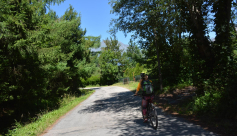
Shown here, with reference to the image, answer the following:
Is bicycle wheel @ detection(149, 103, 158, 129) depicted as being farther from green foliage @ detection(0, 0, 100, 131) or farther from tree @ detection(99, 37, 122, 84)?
tree @ detection(99, 37, 122, 84)

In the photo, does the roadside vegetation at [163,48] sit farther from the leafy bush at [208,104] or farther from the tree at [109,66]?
the tree at [109,66]

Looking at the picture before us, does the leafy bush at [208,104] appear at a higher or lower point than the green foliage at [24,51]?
lower

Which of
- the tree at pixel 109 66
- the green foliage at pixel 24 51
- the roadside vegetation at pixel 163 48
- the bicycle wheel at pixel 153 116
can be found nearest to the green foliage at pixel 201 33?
the roadside vegetation at pixel 163 48

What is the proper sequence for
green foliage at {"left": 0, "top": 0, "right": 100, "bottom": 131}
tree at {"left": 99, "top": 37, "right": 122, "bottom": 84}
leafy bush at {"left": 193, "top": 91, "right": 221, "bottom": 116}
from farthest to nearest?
tree at {"left": 99, "top": 37, "right": 122, "bottom": 84}
green foliage at {"left": 0, "top": 0, "right": 100, "bottom": 131}
leafy bush at {"left": 193, "top": 91, "right": 221, "bottom": 116}

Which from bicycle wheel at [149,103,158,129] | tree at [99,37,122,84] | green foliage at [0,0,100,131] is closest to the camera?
bicycle wheel at [149,103,158,129]

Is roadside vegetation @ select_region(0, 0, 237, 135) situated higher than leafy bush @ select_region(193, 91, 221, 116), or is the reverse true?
roadside vegetation @ select_region(0, 0, 237, 135)

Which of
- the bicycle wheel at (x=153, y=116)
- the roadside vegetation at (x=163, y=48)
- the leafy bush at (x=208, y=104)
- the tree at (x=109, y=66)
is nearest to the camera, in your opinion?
the bicycle wheel at (x=153, y=116)

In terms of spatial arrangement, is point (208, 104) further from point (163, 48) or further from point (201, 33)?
point (163, 48)

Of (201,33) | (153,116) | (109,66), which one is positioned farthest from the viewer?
(109,66)

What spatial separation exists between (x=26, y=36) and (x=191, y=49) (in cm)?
885

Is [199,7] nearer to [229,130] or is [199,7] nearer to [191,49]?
[191,49]

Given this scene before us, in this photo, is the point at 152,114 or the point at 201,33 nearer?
the point at 152,114

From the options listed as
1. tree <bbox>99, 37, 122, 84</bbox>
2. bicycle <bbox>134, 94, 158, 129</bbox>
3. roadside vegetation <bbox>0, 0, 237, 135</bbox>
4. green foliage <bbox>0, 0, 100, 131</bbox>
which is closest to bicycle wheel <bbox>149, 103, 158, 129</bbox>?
bicycle <bbox>134, 94, 158, 129</bbox>

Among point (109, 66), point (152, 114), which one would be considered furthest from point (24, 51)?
point (109, 66)
